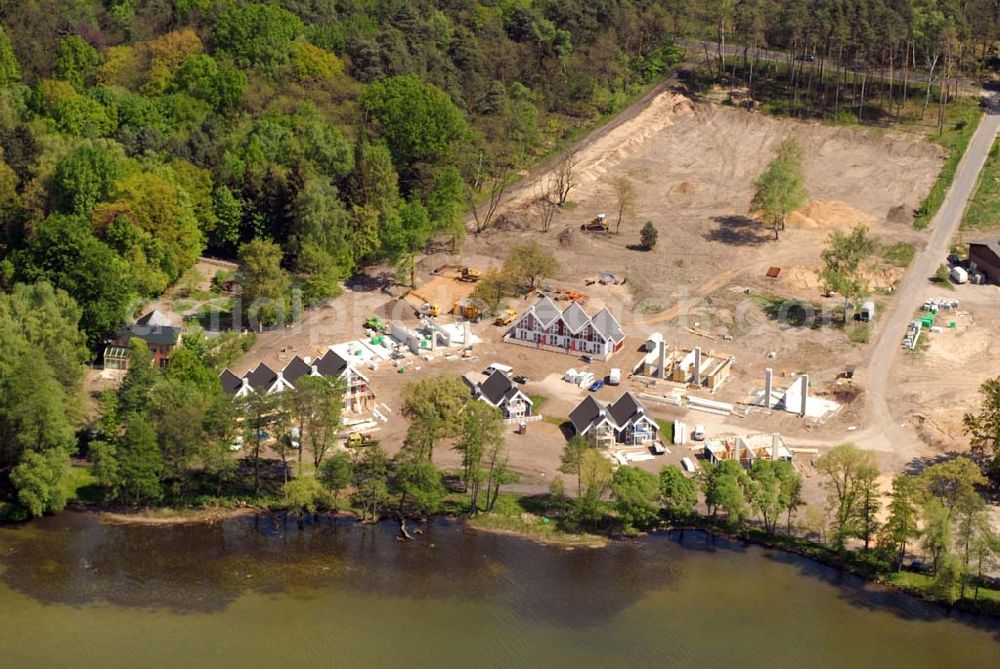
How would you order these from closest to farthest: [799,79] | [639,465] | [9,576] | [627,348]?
[9,576] → [639,465] → [627,348] → [799,79]

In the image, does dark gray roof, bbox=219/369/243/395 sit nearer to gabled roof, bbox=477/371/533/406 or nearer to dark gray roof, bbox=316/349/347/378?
dark gray roof, bbox=316/349/347/378

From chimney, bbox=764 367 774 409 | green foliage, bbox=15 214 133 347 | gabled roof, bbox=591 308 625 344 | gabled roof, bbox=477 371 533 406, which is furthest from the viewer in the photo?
gabled roof, bbox=591 308 625 344

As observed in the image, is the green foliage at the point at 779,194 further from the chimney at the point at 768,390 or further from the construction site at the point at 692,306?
the chimney at the point at 768,390

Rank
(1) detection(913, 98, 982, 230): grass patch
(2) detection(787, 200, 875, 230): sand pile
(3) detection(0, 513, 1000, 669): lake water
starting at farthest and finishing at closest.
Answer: (1) detection(913, 98, 982, 230): grass patch
(2) detection(787, 200, 875, 230): sand pile
(3) detection(0, 513, 1000, 669): lake water

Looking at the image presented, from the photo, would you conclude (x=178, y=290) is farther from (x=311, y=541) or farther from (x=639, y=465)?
(x=639, y=465)

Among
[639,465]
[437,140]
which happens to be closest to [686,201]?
[437,140]

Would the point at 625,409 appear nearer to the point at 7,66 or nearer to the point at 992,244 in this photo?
the point at 992,244

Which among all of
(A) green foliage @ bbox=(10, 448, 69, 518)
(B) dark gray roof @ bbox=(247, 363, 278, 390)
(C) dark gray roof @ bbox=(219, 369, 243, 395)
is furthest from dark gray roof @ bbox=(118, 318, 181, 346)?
(A) green foliage @ bbox=(10, 448, 69, 518)
